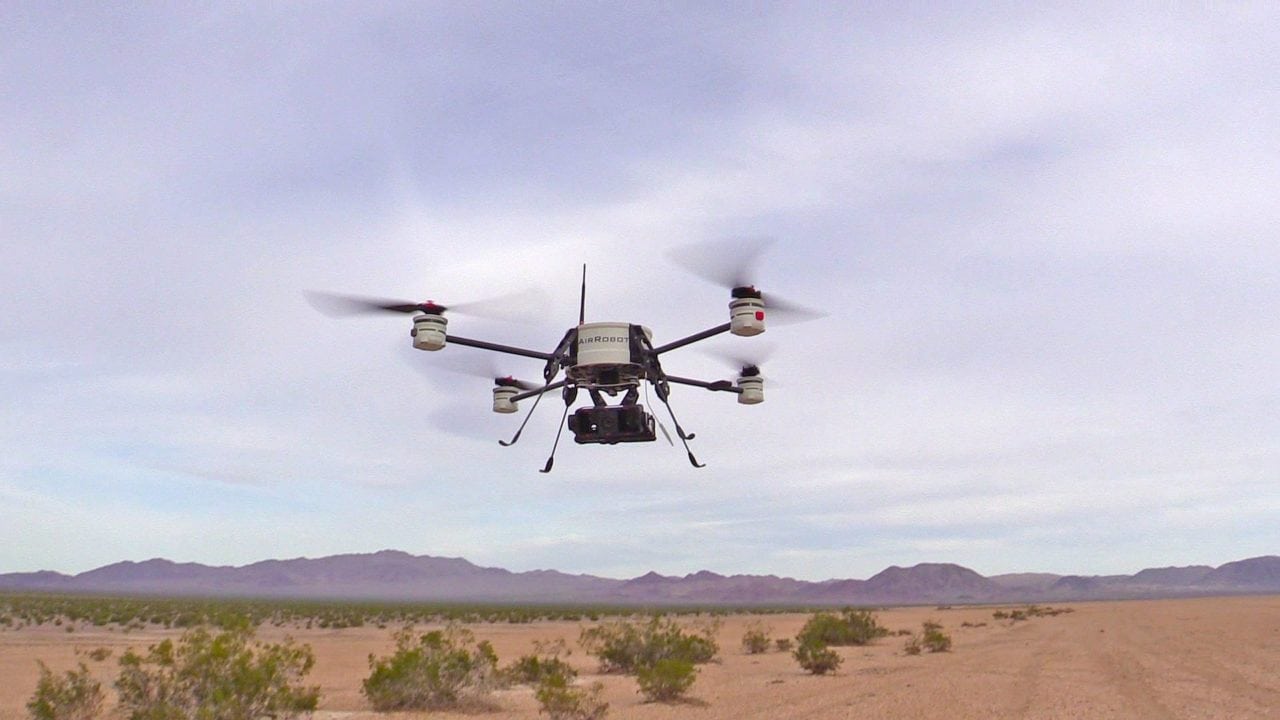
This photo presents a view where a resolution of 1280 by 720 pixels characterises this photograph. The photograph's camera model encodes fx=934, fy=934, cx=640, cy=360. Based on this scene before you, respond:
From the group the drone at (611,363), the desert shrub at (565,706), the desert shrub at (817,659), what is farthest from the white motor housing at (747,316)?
the desert shrub at (817,659)

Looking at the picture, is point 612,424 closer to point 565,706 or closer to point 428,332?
point 428,332

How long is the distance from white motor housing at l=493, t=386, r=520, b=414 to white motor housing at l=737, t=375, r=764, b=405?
3779mm

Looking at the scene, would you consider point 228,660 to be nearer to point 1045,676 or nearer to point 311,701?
point 311,701

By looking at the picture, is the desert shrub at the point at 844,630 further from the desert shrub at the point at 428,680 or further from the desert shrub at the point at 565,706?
the desert shrub at the point at 565,706

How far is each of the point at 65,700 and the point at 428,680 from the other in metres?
6.60

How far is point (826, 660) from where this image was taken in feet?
88.7

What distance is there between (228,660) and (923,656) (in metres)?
25.5

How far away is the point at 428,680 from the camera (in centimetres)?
1980

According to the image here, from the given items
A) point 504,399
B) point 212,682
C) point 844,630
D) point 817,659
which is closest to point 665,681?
point 817,659

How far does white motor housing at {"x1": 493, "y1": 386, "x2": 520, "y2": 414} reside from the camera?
613 inches

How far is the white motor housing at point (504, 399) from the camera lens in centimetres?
1558

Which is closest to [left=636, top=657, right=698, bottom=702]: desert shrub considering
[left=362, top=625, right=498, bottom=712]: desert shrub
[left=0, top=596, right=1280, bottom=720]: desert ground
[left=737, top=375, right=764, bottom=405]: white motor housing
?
[left=0, top=596, right=1280, bottom=720]: desert ground

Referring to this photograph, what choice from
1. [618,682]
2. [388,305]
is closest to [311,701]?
[388,305]

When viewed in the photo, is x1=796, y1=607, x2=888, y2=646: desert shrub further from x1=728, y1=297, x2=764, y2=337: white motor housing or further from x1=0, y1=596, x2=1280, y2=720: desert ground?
x1=728, y1=297, x2=764, y2=337: white motor housing
